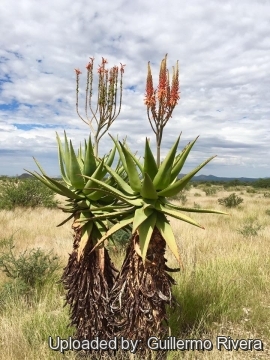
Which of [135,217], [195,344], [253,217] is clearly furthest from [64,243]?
[253,217]

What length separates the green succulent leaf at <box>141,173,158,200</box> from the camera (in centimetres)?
273

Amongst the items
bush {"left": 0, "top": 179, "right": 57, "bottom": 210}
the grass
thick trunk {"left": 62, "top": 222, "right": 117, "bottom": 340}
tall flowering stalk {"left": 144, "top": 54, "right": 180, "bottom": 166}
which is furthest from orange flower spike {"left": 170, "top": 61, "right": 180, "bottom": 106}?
bush {"left": 0, "top": 179, "right": 57, "bottom": 210}

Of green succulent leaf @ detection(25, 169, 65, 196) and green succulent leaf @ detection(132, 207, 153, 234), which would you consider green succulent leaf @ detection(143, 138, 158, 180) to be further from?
green succulent leaf @ detection(25, 169, 65, 196)

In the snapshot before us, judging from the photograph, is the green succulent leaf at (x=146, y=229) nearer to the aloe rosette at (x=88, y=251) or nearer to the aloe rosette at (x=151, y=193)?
the aloe rosette at (x=151, y=193)

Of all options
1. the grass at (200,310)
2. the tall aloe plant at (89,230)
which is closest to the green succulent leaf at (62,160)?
the tall aloe plant at (89,230)

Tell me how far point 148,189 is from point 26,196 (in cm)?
1489

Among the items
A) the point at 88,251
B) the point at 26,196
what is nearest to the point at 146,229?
the point at 88,251

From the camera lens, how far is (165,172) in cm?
287

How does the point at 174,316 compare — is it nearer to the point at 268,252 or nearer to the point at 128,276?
the point at 128,276

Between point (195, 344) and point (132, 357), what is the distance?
0.85 m

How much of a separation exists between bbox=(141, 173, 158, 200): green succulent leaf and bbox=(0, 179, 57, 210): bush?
14.4 metres

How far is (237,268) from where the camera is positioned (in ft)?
19.1

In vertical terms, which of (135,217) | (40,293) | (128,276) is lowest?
(40,293)

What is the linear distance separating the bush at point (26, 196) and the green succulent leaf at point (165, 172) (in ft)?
47.3
